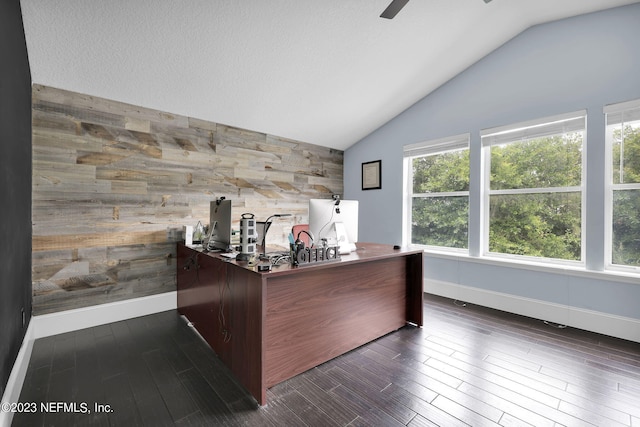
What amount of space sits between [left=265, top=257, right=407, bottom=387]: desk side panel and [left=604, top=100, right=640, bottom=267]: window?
2.04m

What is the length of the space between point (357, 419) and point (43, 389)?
79.8 inches

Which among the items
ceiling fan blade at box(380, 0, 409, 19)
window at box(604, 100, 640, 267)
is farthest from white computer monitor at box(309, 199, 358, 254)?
window at box(604, 100, 640, 267)

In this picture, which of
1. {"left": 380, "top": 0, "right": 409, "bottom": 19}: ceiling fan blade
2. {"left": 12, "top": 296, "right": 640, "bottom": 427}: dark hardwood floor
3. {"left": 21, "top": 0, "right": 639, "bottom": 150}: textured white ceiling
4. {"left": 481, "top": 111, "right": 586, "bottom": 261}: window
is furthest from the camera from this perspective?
→ {"left": 481, "top": 111, "right": 586, "bottom": 261}: window

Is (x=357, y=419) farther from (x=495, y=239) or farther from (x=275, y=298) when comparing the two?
(x=495, y=239)

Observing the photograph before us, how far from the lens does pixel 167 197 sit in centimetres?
320

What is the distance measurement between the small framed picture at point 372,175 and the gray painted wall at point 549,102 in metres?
0.39

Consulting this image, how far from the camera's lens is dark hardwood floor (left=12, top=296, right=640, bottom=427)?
1564 millimetres

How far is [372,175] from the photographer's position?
4.63m

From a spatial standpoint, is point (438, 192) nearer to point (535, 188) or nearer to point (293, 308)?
point (535, 188)

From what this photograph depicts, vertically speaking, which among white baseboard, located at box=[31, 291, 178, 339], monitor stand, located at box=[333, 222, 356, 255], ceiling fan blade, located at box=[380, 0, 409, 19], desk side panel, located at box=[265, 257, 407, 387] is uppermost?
ceiling fan blade, located at box=[380, 0, 409, 19]

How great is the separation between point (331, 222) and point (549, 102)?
2.74 meters

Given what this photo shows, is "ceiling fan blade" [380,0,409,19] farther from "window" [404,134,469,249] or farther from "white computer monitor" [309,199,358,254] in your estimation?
"window" [404,134,469,249]

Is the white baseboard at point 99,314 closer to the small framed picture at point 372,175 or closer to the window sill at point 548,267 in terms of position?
the window sill at point 548,267

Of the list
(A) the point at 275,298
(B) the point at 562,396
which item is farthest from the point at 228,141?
(B) the point at 562,396
